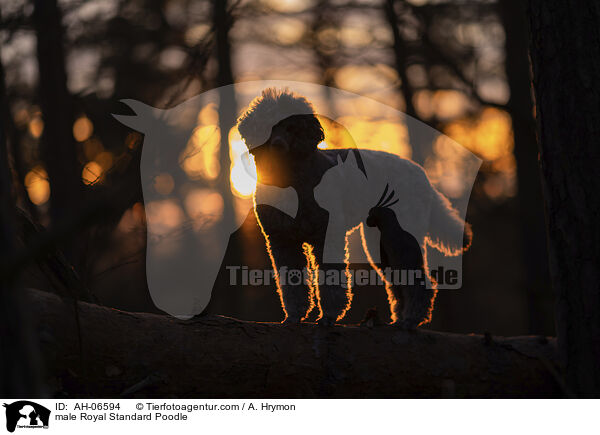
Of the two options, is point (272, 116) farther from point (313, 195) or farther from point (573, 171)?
point (573, 171)

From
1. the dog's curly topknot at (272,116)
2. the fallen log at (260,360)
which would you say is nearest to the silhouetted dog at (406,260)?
the fallen log at (260,360)

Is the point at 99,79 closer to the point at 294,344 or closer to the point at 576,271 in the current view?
the point at 294,344

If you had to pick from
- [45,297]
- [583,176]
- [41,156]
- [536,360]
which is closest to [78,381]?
[45,297]

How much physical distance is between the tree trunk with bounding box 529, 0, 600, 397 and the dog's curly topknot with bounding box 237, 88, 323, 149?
189cm

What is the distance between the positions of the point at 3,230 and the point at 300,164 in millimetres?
3019

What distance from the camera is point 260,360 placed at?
3807 mm

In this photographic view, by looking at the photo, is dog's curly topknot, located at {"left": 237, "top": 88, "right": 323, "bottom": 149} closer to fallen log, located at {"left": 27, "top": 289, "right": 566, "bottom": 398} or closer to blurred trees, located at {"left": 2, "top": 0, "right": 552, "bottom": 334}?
blurred trees, located at {"left": 2, "top": 0, "right": 552, "bottom": 334}

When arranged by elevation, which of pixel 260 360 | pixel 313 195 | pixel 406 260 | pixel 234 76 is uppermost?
pixel 234 76
